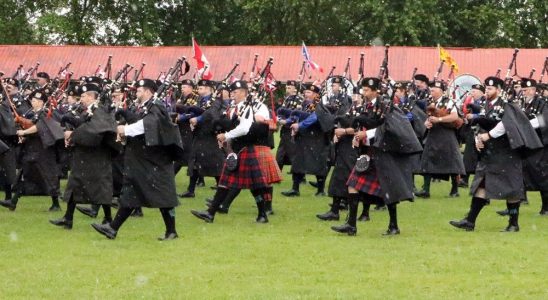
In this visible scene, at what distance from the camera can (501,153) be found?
12.0 meters

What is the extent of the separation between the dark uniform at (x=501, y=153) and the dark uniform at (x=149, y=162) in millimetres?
3204

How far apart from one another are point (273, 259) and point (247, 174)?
2.77 meters

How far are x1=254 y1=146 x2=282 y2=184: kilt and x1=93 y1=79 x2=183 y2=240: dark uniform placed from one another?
1744 mm

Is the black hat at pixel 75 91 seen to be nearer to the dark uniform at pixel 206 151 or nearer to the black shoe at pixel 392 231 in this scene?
the dark uniform at pixel 206 151

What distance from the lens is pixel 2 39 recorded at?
48531mm

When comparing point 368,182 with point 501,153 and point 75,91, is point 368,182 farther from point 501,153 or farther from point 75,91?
point 75,91

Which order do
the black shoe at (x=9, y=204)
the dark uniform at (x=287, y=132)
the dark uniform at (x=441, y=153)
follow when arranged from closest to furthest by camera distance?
the black shoe at (x=9, y=204), the dark uniform at (x=441, y=153), the dark uniform at (x=287, y=132)

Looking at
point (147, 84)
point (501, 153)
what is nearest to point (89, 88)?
point (147, 84)

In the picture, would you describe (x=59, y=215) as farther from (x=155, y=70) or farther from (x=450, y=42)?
(x=450, y=42)

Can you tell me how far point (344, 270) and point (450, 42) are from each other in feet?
126

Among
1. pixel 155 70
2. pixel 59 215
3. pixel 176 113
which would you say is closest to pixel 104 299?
pixel 59 215

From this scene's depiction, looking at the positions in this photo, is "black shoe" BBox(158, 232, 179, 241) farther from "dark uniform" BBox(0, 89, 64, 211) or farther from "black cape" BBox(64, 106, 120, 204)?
"dark uniform" BBox(0, 89, 64, 211)

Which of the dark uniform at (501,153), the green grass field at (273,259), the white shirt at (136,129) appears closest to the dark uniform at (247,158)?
the green grass field at (273,259)

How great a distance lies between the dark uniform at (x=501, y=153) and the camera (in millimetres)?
11906
